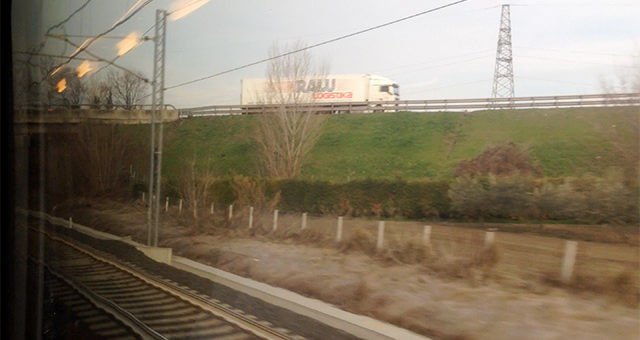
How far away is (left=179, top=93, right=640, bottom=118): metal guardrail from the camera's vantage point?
4230 mm

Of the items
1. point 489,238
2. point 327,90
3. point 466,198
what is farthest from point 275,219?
point 489,238

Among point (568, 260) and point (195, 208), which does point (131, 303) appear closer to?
point (195, 208)

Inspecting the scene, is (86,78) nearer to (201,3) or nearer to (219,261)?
(201,3)

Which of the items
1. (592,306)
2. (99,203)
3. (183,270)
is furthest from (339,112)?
(99,203)

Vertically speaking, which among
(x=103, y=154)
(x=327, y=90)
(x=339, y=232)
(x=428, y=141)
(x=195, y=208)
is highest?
(x=327, y=90)

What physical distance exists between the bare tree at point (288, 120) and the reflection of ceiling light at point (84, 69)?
144 inches

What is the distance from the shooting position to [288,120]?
6801mm

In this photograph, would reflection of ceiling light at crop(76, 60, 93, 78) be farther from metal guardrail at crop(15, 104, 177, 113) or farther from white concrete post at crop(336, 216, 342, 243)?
white concrete post at crop(336, 216, 342, 243)

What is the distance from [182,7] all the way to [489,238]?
15.7 ft

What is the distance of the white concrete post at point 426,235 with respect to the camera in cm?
523

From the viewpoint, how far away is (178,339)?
18.1 ft

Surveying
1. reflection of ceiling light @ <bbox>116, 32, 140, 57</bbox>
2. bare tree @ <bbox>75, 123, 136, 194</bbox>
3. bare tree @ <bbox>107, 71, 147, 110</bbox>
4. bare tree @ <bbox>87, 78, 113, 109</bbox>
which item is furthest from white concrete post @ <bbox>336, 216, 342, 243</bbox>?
bare tree @ <bbox>87, 78, 113, 109</bbox>

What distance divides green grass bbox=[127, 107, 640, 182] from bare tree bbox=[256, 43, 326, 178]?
0.68 ft

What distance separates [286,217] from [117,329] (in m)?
1.99
